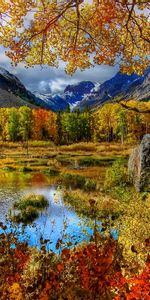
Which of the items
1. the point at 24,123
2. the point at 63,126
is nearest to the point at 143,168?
the point at 24,123

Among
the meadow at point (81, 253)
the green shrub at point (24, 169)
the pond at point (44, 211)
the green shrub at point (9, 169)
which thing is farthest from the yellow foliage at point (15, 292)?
the green shrub at point (9, 169)

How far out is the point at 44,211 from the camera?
2912 centimetres

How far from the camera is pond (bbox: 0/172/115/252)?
20938 millimetres

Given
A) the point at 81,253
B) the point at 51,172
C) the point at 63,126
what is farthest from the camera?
the point at 63,126

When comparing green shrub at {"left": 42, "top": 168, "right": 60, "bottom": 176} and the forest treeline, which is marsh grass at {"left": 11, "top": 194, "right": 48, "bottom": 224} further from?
the forest treeline

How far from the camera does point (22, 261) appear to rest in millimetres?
6684

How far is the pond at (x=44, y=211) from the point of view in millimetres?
20938

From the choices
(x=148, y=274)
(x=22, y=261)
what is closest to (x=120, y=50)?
(x=22, y=261)

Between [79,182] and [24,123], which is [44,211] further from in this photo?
[24,123]

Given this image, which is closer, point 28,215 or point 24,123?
point 28,215

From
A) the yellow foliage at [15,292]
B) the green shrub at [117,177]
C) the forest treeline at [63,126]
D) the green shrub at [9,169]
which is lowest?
the green shrub at [9,169]

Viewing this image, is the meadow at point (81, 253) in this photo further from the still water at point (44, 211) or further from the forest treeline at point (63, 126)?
the forest treeline at point (63, 126)

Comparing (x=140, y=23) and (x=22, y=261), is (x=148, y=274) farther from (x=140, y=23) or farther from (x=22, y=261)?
(x=140, y=23)

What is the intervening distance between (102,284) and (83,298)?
34cm
